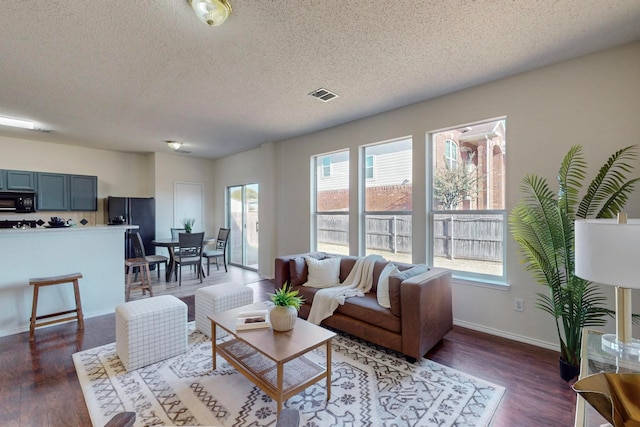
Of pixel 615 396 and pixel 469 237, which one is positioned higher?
pixel 469 237

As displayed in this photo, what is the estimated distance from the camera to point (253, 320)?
2264 millimetres

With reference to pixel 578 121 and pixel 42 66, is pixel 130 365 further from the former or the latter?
pixel 578 121

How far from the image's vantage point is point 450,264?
3410 millimetres

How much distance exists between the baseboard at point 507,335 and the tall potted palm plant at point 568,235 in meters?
0.48

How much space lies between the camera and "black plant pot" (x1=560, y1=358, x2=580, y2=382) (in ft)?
7.10

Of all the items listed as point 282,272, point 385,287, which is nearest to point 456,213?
point 385,287

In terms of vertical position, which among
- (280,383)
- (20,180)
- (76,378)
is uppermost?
(20,180)

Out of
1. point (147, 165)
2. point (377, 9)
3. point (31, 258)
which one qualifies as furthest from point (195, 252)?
point (377, 9)

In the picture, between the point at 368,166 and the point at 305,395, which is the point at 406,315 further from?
the point at 368,166

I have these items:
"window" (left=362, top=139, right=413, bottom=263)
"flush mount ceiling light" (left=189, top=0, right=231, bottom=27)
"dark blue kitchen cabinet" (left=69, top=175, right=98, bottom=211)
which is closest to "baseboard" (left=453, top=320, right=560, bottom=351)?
"window" (left=362, top=139, right=413, bottom=263)

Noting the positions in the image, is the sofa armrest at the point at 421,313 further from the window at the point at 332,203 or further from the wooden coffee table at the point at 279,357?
the window at the point at 332,203

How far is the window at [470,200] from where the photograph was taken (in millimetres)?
3094

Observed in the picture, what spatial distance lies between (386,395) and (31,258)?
4040mm

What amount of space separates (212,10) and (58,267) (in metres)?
3.50
